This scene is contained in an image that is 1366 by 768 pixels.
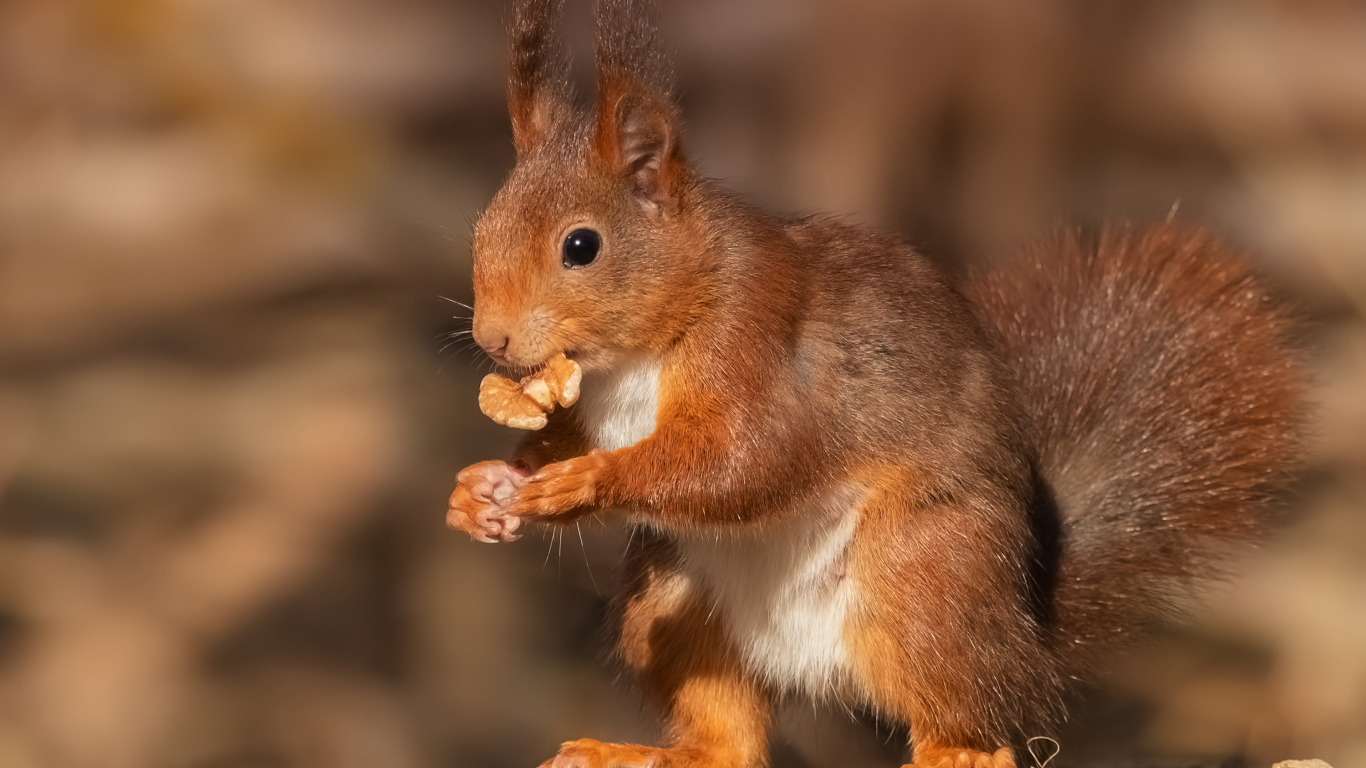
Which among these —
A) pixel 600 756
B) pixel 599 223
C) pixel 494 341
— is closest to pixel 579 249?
pixel 599 223

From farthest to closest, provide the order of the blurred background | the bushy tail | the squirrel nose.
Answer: the blurred background, the bushy tail, the squirrel nose

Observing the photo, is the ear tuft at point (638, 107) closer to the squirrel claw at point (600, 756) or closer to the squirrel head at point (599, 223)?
the squirrel head at point (599, 223)

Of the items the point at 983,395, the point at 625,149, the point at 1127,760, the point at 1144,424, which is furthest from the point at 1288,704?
the point at 625,149

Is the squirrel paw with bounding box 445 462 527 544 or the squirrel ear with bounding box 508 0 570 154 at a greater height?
the squirrel ear with bounding box 508 0 570 154

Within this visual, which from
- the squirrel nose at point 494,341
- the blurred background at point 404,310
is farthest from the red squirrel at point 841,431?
the blurred background at point 404,310

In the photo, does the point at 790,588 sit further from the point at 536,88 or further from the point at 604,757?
the point at 536,88

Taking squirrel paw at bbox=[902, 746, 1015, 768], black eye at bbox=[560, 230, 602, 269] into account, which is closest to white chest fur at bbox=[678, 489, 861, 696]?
squirrel paw at bbox=[902, 746, 1015, 768]

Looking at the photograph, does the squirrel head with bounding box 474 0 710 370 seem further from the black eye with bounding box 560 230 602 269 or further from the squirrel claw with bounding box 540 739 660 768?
the squirrel claw with bounding box 540 739 660 768

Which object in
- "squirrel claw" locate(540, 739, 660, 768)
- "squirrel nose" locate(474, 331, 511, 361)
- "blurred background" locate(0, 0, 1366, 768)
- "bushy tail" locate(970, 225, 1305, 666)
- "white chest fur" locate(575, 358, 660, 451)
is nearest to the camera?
"squirrel nose" locate(474, 331, 511, 361)
